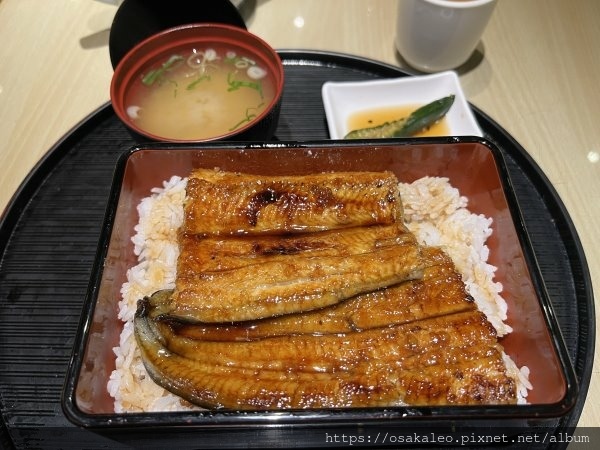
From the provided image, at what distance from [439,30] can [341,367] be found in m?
1.90

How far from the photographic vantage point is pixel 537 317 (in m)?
1.56

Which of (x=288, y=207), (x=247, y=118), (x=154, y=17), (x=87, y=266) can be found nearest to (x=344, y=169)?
(x=288, y=207)

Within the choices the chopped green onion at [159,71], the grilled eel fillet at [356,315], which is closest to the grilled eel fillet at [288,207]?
the grilled eel fillet at [356,315]

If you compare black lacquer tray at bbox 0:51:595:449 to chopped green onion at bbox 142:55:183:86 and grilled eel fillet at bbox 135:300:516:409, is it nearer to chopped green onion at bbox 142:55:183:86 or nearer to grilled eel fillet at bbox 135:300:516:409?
grilled eel fillet at bbox 135:300:516:409

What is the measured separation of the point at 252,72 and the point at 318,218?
980 millimetres

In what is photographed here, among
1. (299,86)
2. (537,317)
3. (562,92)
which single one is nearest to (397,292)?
(537,317)

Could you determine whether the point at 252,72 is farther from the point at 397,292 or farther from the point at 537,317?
the point at 537,317

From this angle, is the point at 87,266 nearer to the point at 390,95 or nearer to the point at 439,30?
the point at 390,95

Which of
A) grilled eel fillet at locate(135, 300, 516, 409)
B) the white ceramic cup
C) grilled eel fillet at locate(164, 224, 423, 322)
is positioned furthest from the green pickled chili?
grilled eel fillet at locate(135, 300, 516, 409)

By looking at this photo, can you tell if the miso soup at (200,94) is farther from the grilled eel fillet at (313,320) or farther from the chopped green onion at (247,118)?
the grilled eel fillet at (313,320)

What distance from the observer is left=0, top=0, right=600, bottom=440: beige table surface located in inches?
97.2

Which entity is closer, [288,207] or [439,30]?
[288,207]

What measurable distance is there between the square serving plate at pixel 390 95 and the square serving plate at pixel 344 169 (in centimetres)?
53

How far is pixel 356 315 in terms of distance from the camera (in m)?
1.59
